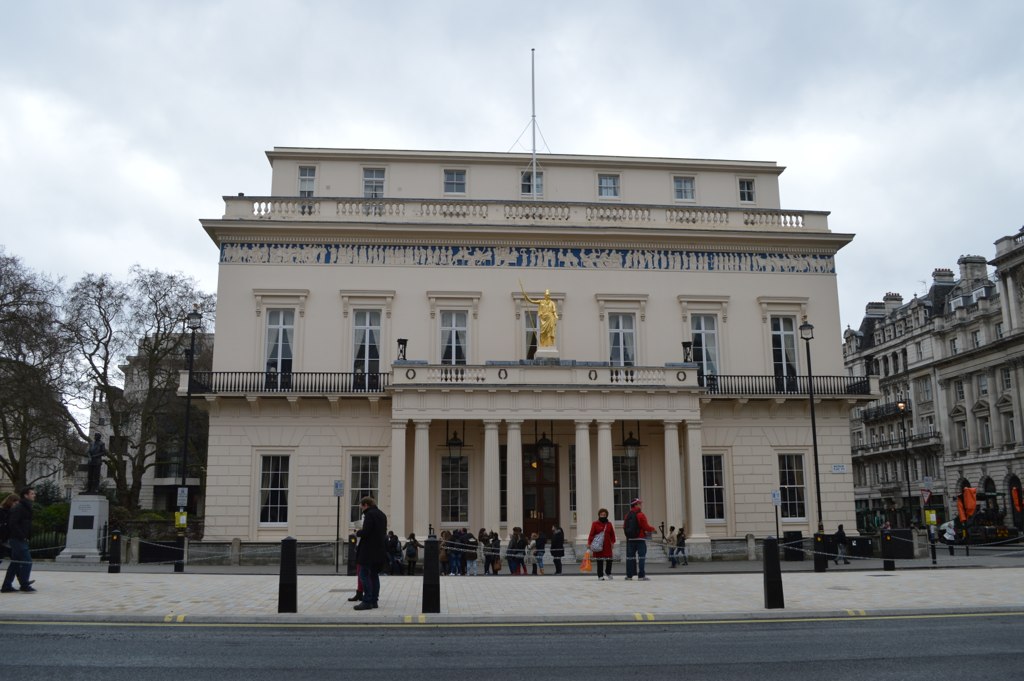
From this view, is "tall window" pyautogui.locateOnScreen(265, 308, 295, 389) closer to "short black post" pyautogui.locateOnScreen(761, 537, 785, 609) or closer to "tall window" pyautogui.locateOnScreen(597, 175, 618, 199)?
"tall window" pyautogui.locateOnScreen(597, 175, 618, 199)

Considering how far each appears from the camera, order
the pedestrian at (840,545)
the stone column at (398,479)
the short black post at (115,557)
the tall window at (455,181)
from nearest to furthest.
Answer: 1. the short black post at (115,557)
2. the pedestrian at (840,545)
3. the stone column at (398,479)
4. the tall window at (455,181)

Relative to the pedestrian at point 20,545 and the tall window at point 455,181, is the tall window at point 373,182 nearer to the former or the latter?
the tall window at point 455,181

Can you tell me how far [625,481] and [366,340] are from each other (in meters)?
10.8

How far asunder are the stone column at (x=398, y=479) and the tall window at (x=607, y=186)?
13.5 metres

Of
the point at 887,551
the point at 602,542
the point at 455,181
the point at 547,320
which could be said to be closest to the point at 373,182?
the point at 455,181

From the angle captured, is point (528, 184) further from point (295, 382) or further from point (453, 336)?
point (295, 382)

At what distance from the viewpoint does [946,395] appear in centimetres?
7081

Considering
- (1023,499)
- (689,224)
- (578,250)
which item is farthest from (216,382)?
(1023,499)

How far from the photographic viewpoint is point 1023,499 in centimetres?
5222

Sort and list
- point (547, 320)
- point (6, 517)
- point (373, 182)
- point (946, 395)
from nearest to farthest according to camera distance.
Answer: point (6, 517)
point (547, 320)
point (373, 182)
point (946, 395)

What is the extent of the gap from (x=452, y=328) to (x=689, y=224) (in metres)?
9.94

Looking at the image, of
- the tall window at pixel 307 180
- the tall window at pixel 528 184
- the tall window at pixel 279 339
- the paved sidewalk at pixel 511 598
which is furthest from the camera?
the tall window at pixel 528 184

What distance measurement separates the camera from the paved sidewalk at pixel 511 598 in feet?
40.3

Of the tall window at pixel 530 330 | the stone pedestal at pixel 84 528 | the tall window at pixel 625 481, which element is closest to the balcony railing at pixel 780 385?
the tall window at pixel 625 481
